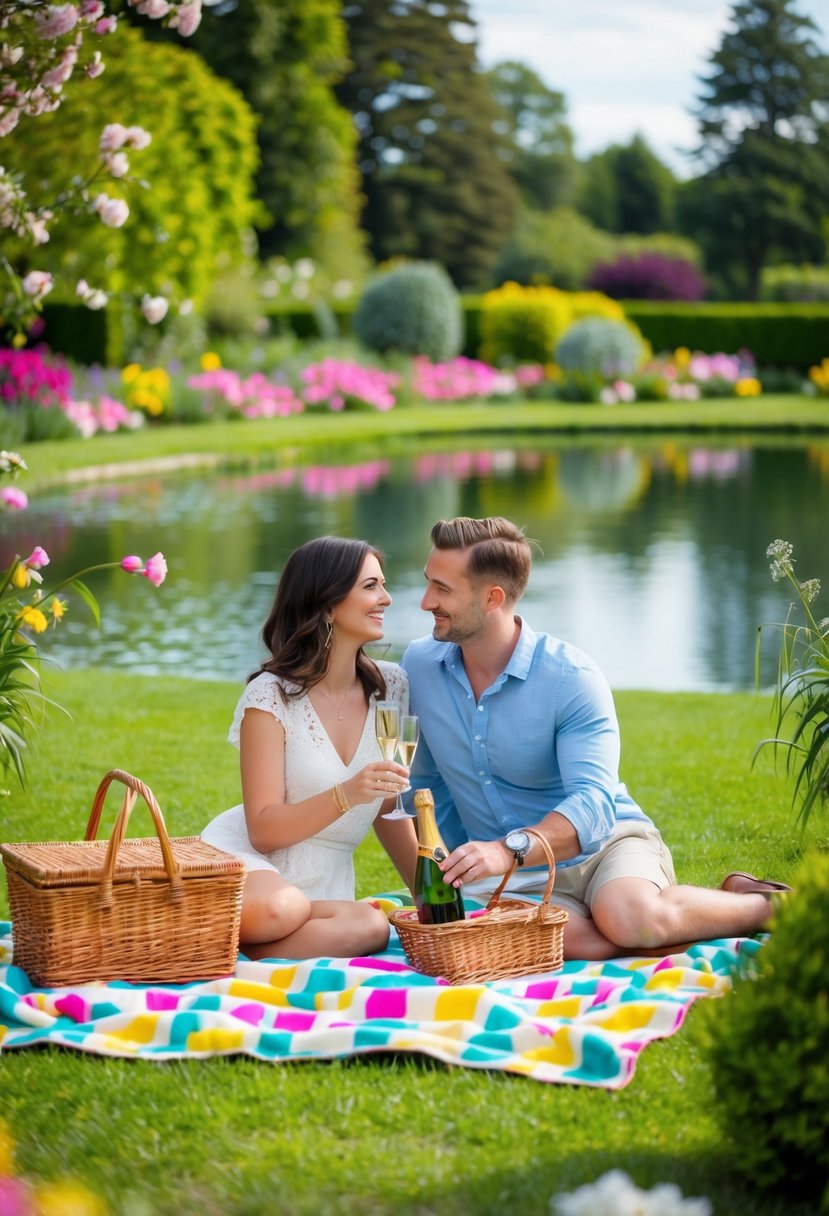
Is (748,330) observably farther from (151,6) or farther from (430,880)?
(430,880)

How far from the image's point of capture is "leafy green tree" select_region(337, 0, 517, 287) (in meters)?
47.9

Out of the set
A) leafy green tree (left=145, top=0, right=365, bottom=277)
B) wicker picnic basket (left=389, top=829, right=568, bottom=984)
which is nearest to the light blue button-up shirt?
wicker picnic basket (left=389, top=829, right=568, bottom=984)

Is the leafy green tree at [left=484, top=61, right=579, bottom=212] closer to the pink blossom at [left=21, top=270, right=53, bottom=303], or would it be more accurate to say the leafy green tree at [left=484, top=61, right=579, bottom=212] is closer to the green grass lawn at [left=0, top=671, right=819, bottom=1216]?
the pink blossom at [left=21, top=270, right=53, bottom=303]

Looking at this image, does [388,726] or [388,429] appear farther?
[388,429]

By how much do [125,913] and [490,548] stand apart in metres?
1.24

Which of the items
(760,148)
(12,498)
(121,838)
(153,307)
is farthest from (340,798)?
(760,148)

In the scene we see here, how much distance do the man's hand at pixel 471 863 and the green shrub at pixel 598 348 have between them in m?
27.1

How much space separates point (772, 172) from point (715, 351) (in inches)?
882

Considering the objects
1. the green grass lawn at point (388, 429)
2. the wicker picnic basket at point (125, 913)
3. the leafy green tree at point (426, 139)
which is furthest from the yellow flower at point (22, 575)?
the leafy green tree at point (426, 139)

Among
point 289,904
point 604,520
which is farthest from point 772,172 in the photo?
point 289,904

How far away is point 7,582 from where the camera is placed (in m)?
4.77

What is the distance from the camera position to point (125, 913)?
3654 millimetres

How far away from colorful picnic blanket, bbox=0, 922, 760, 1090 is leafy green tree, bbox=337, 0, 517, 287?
4639 cm

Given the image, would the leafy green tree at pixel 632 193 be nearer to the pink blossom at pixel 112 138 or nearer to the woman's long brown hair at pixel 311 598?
the pink blossom at pixel 112 138
